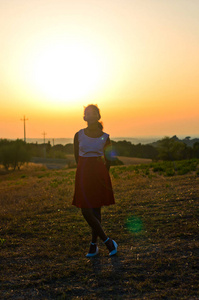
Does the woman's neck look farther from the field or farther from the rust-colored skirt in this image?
the field

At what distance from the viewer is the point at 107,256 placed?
4.41 m

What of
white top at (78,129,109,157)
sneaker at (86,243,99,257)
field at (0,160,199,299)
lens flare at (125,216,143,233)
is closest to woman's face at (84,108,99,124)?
white top at (78,129,109,157)

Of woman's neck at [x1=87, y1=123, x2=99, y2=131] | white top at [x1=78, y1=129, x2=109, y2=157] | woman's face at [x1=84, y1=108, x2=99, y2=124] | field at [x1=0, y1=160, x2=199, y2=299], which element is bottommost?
field at [x1=0, y1=160, x2=199, y2=299]

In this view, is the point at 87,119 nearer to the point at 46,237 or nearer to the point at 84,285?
the point at 84,285

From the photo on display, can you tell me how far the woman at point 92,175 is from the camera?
162 inches

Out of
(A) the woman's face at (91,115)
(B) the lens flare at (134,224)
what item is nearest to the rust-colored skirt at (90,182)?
(A) the woman's face at (91,115)

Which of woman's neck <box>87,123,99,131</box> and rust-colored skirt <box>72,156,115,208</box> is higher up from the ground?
woman's neck <box>87,123,99,131</box>

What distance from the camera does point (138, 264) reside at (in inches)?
156

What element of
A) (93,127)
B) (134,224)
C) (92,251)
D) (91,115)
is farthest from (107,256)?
(91,115)

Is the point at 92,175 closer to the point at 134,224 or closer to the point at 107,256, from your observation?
the point at 107,256

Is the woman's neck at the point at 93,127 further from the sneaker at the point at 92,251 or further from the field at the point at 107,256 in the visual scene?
the field at the point at 107,256

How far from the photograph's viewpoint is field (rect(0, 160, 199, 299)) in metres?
3.34

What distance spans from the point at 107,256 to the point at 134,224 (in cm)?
182

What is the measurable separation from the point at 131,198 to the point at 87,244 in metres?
4.12
